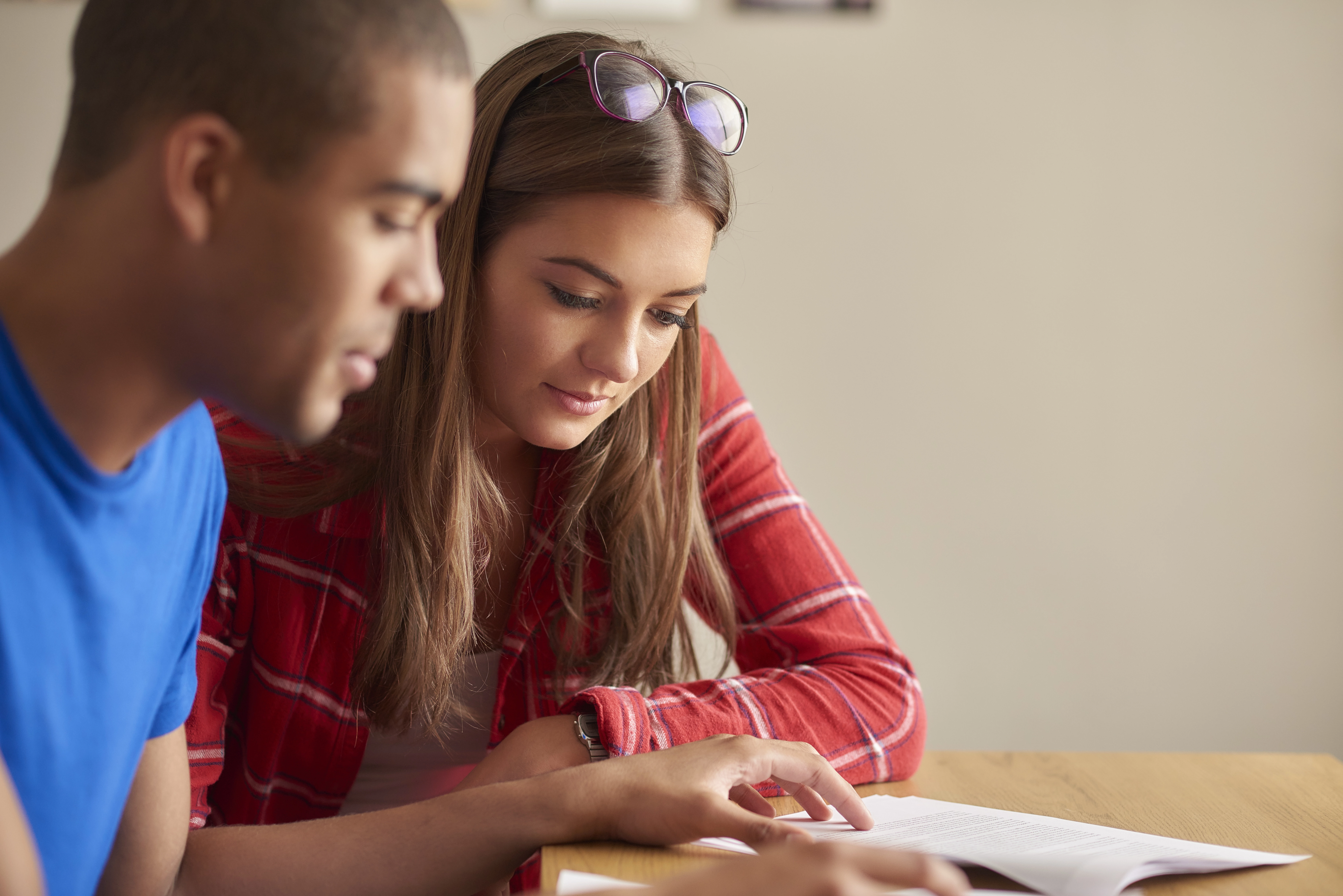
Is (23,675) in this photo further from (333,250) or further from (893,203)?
(893,203)

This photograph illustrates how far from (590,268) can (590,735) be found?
407 millimetres

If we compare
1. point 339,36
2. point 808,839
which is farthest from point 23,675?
point 808,839

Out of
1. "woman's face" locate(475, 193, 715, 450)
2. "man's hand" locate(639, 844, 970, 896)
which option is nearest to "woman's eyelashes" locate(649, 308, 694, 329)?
"woman's face" locate(475, 193, 715, 450)

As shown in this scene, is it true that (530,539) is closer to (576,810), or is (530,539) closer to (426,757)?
(426,757)

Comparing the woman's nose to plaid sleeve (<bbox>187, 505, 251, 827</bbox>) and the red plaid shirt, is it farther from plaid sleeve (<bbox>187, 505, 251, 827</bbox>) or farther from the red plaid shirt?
plaid sleeve (<bbox>187, 505, 251, 827</bbox>)

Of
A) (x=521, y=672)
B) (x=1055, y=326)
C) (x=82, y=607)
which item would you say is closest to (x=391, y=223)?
(x=82, y=607)

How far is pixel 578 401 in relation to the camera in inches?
39.3

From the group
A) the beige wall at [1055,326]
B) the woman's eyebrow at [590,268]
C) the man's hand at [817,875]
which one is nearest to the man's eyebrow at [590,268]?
the woman's eyebrow at [590,268]

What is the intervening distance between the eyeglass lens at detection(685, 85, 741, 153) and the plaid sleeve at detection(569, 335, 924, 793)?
0.29 m

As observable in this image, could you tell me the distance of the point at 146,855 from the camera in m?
0.71

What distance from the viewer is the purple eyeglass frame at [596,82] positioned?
96cm

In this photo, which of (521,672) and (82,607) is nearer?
(82,607)

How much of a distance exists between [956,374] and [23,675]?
1669 millimetres

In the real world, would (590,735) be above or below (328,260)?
below
